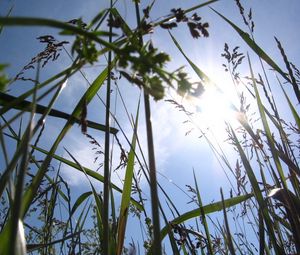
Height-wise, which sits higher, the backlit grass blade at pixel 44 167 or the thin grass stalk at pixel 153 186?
the backlit grass blade at pixel 44 167

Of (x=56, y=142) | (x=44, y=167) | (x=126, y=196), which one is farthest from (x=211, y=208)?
(x=44, y=167)

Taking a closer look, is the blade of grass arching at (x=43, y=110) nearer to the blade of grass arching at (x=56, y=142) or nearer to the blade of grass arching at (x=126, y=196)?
the blade of grass arching at (x=56, y=142)

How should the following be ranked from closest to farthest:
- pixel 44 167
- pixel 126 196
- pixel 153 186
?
pixel 153 186 < pixel 44 167 < pixel 126 196

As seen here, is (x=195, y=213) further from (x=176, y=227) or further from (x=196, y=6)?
(x=196, y=6)

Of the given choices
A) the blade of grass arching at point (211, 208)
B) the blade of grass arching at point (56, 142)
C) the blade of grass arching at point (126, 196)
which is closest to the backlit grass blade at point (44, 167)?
the blade of grass arching at point (56, 142)

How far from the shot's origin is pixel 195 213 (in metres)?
1.71

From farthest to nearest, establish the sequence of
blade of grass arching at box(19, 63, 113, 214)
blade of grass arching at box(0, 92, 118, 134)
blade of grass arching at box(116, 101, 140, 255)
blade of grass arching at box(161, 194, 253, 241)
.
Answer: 1. blade of grass arching at box(161, 194, 253, 241)
2. blade of grass arching at box(116, 101, 140, 255)
3. blade of grass arching at box(0, 92, 118, 134)
4. blade of grass arching at box(19, 63, 113, 214)

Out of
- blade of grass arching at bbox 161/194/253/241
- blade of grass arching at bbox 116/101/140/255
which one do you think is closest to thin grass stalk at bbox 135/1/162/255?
blade of grass arching at bbox 116/101/140/255

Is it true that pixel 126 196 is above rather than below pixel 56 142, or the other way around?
below

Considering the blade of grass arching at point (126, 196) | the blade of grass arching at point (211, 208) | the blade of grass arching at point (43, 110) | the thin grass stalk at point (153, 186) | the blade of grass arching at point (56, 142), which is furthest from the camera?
the blade of grass arching at point (211, 208)

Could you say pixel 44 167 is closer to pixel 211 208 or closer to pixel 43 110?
pixel 43 110

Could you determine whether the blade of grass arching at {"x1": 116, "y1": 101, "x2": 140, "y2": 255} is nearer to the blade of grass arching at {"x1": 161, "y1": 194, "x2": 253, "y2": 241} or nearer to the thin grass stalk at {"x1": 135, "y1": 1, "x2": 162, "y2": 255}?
the blade of grass arching at {"x1": 161, "y1": 194, "x2": 253, "y2": 241}

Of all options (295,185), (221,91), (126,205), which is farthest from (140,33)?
(295,185)

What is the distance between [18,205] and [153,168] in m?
0.31
